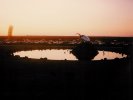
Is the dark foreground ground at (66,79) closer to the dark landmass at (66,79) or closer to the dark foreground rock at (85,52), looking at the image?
the dark landmass at (66,79)

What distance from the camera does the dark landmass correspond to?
14.8m

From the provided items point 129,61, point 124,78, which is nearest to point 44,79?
point 124,78

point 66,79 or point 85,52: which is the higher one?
point 85,52

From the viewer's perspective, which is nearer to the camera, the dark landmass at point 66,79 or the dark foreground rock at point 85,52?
the dark landmass at point 66,79

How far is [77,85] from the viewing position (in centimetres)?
1652

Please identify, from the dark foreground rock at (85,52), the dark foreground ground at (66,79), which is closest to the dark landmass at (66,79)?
the dark foreground ground at (66,79)

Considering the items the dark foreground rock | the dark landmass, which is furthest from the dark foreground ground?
the dark foreground rock

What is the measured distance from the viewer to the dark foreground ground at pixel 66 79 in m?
14.8

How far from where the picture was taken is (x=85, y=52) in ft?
88.8

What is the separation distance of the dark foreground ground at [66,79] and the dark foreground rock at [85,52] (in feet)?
17.8

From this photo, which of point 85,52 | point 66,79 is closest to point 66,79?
point 66,79

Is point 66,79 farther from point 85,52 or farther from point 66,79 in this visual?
point 85,52

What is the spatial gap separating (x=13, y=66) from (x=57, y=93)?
6826 mm

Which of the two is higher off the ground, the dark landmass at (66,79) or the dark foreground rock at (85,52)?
the dark foreground rock at (85,52)
